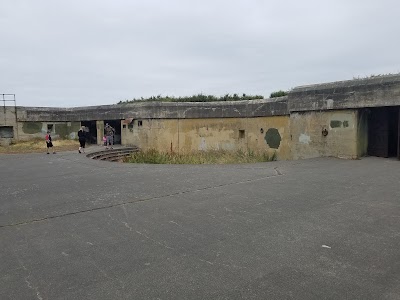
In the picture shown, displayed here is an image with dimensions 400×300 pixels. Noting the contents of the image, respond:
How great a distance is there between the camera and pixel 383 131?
10.3 m

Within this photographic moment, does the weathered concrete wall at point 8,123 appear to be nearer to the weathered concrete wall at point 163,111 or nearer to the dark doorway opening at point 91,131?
the weathered concrete wall at point 163,111

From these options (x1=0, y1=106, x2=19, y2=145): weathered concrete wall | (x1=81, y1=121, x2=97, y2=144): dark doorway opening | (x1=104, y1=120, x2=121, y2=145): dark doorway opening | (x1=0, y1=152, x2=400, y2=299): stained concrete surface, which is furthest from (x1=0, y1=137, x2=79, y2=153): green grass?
(x1=0, y1=152, x2=400, y2=299): stained concrete surface

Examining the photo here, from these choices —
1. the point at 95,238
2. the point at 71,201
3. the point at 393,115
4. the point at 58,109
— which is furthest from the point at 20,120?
the point at 393,115

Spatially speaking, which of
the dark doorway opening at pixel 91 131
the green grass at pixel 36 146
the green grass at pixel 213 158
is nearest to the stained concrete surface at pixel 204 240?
the green grass at pixel 213 158

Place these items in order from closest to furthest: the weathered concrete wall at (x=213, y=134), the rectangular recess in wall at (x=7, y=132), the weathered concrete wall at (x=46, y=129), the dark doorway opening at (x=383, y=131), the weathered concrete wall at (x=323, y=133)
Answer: the weathered concrete wall at (x=323, y=133) → the dark doorway opening at (x=383, y=131) → the weathered concrete wall at (x=213, y=134) → the rectangular recess in wall at (x=7, y=132) → the weathered concrete wall at (x=46, y=129)

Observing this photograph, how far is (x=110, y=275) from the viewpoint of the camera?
2.95 metres

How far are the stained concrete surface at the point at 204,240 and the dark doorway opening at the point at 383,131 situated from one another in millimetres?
3826

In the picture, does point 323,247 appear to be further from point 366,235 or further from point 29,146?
point 29,146

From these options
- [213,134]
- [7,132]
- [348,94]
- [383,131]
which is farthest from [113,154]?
[383,131]

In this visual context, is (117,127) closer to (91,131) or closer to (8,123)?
(91,131)

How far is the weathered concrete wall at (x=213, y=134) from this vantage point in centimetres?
1303

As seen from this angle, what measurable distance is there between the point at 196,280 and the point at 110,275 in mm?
834

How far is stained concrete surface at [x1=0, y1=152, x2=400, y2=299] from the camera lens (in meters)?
2.73

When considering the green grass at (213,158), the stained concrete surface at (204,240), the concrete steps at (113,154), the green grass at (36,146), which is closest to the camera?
the stained concrete surface at (204,240)
